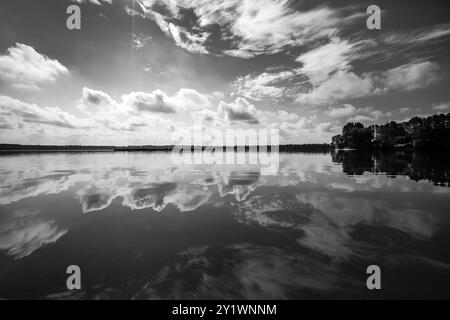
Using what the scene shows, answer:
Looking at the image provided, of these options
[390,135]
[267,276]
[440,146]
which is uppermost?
[390,135]

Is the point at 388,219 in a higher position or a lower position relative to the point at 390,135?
lower

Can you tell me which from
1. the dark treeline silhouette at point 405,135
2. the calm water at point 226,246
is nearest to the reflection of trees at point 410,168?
the calm water at point 226,246

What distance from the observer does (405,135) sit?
135m

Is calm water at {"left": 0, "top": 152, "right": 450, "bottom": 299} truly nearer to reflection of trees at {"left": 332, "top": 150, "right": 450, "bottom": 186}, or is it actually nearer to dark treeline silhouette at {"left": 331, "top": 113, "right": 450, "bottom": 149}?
reflection of trees at {"left": 332, "top": 150, "right": 450, "bottom": 186}

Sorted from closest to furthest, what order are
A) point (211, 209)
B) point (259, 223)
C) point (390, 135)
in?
1. point (259, 223)
2. point (211, 209)
3. point (390, 135)

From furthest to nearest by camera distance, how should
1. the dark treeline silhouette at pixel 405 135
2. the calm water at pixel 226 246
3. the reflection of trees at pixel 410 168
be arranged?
the dark treeline silhouette at pixel 405 135, the reflection of trees at pixel 410 168, the calm water at pixel 226 246

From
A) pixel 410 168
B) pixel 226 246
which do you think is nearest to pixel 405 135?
pixel 410 168

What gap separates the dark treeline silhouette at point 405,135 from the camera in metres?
98.8

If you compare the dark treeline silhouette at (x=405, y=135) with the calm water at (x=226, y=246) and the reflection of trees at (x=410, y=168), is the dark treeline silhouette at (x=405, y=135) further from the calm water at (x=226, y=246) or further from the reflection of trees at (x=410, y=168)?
the calm water at (x=226, y=246)
